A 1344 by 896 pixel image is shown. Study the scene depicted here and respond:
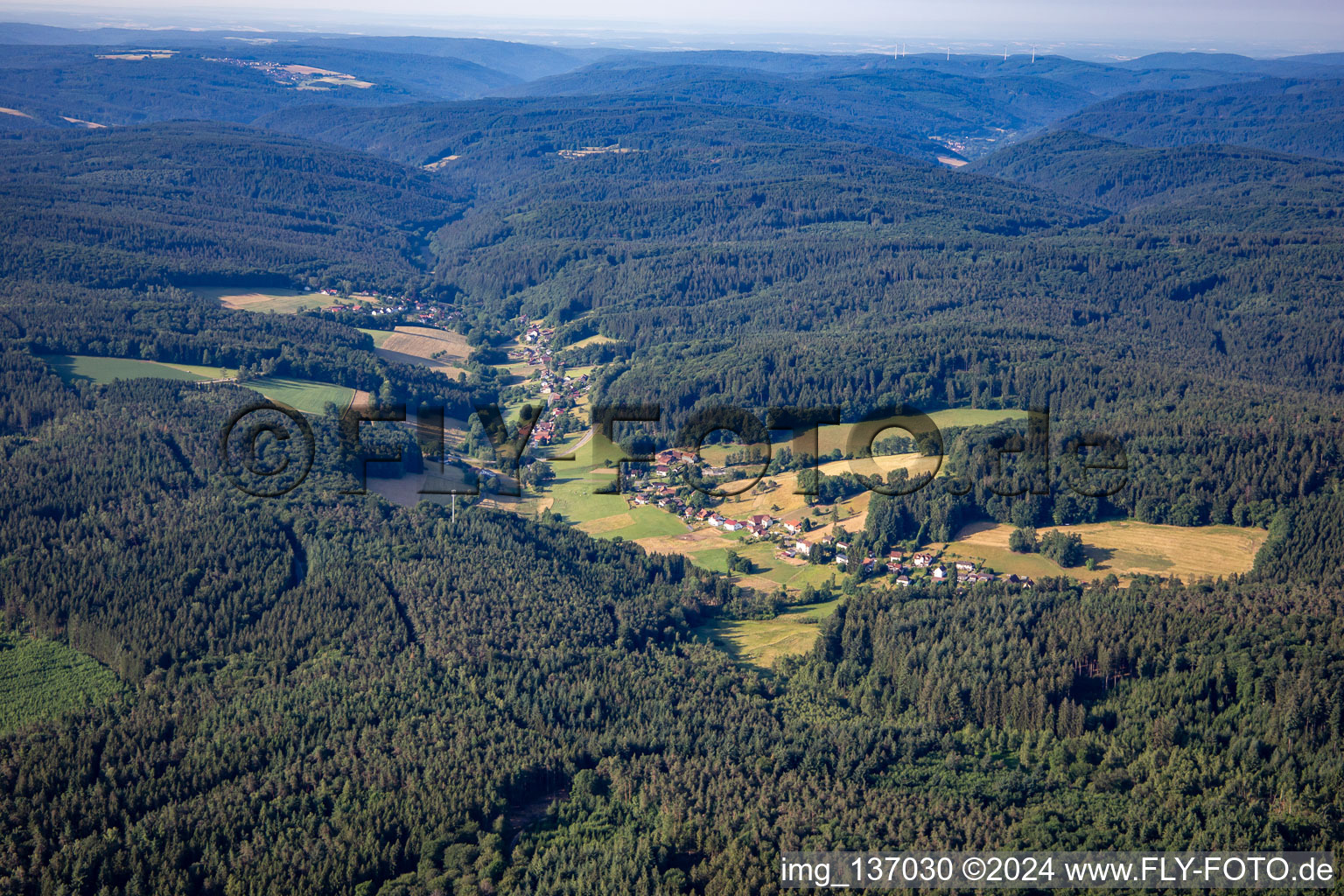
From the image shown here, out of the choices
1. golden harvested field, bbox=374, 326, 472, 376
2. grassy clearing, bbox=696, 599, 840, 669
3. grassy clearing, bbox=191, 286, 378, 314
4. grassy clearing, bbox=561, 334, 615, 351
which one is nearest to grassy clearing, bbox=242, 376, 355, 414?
golden harvested field, bbox=374, 326, 472, 376

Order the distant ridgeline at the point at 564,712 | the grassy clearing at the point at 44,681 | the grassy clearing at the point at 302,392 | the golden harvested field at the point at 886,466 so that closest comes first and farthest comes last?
the distant ridgeline at the point at 564,712 < the grassy clearing at the point at 44,681 < the golden harvested field at the point at 886,466 < the grassy clearing at the point at 302,392

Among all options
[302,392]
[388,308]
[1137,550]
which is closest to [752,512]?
[1137,550]

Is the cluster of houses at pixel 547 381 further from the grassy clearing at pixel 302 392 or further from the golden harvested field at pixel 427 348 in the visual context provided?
the grassy clearing at pixel 302 392

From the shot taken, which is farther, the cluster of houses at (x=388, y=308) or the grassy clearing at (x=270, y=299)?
the cluster of houses at (x=388, y=308)

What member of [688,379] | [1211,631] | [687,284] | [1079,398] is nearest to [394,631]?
[1211,631]

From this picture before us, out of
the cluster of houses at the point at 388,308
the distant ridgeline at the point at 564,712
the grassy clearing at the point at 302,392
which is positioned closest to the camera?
the distant ridgeline at the point at 564,712

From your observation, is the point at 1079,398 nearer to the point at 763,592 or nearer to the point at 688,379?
the point at 688,379

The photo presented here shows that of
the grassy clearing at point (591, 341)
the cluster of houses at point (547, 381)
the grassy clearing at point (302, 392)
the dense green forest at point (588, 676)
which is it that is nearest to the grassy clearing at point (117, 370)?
the dense green forest at point (588, 676)

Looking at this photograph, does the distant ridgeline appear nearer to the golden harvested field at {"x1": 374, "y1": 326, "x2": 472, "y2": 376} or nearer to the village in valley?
the village in valley
